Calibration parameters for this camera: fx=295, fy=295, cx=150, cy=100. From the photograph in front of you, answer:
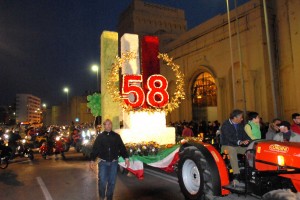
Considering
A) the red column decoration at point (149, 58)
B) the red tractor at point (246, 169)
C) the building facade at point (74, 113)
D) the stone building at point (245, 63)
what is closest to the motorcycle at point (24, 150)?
the red column decoration at point (149, 58)

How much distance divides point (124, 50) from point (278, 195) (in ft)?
41.6

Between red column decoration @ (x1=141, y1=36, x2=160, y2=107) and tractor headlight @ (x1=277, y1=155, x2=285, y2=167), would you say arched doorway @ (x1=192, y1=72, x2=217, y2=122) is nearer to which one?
red column decoration @ (x1=141, y1=36, x2=160, y2=107)

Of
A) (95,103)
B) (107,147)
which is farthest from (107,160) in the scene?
(95,103)

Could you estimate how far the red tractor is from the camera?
5244 mm

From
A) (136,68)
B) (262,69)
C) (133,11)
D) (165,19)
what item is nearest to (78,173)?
(136,68)

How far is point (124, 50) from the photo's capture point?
1609 cm

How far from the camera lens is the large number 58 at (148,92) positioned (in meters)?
14.5

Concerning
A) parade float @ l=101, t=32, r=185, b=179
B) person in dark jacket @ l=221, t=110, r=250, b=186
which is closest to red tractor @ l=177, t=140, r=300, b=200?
person in dark jacket @ l=221, t=110, r=250, b=186

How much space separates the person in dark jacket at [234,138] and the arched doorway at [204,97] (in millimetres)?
24211

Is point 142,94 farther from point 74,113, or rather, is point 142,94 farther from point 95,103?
point 74,113

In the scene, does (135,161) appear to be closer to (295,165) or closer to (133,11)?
(295,165)

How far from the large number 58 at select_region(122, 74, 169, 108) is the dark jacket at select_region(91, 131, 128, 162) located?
7.20m

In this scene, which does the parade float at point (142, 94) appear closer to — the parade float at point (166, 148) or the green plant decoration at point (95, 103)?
the parade float at point (166, 148)

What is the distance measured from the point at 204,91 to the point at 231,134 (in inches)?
1018
